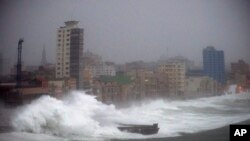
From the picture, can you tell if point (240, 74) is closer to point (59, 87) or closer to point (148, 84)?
point (148, 84)

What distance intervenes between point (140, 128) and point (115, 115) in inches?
18.8

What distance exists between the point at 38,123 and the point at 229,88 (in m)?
3.72

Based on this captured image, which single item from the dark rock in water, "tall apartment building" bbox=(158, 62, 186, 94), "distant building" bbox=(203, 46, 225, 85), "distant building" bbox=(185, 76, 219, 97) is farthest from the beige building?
"distant building" bbox=(203, 46, 225, 85)

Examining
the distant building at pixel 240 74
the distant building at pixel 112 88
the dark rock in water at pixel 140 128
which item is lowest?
the dark rock in water at pixel 140 128

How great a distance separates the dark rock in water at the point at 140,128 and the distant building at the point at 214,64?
5.30 ft

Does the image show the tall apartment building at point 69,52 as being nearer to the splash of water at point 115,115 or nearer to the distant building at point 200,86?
the splash of water at point 115,115

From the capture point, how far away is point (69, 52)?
19.2ft

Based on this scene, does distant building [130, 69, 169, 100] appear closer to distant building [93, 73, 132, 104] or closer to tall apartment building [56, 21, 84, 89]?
distant building [93, 73, 132, 104]

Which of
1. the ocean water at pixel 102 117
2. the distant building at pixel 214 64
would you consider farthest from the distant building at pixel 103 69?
the distant building at pixel 214 64

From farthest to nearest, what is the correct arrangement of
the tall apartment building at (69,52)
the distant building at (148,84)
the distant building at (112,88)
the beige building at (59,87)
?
the distant building at (148,84) → the distant building at (112,88) → the tall apartment building at (69,52) → the beige building at (59,87)

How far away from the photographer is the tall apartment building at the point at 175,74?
6.40 m

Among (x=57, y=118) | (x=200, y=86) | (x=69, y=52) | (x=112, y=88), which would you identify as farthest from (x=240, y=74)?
(x=57, y=118)

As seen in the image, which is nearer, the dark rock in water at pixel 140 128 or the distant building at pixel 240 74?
the dark rock in water at pixel 140 128

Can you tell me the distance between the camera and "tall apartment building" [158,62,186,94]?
640 cm
